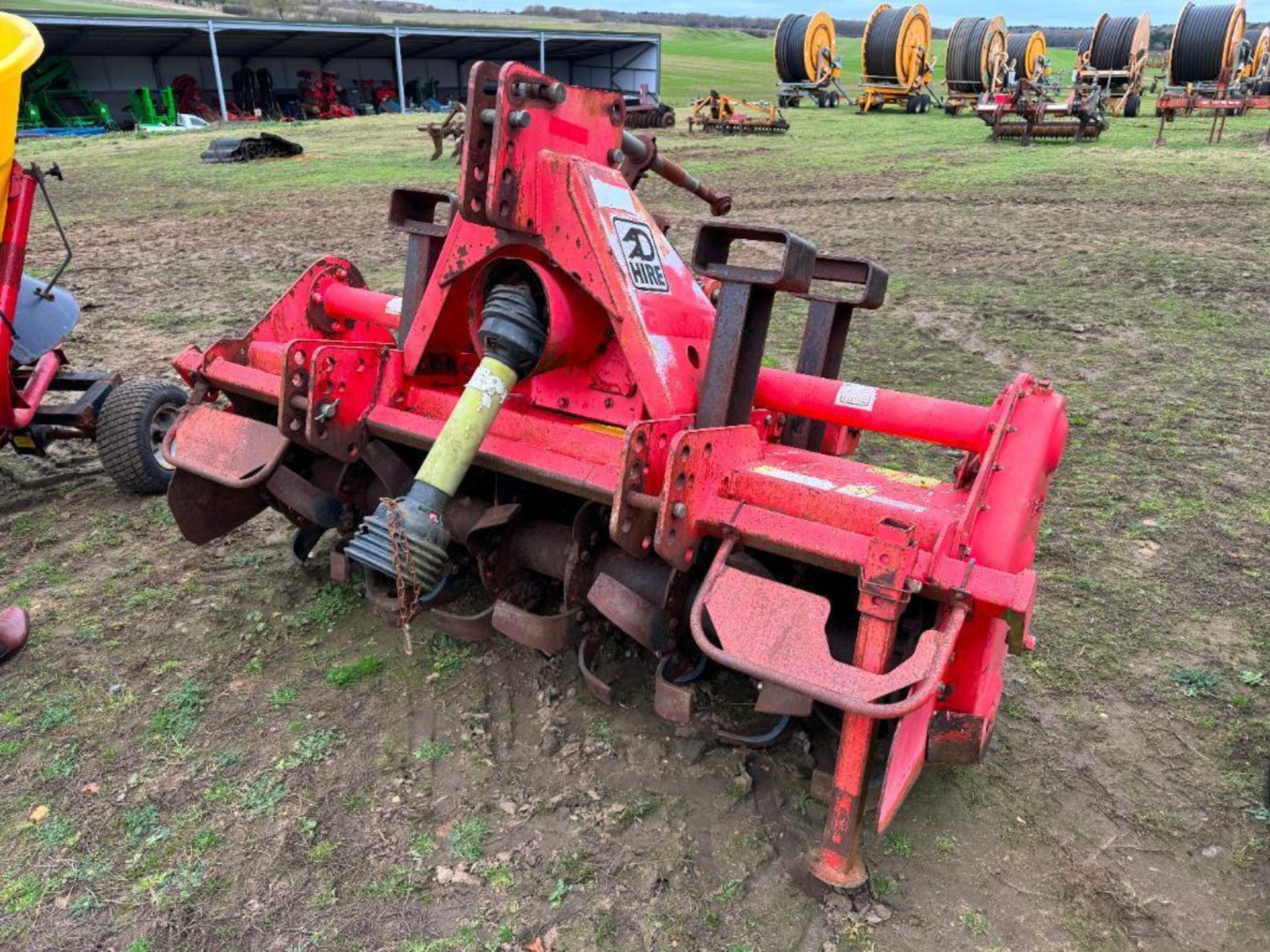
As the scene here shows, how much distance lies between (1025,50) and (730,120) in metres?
13.1

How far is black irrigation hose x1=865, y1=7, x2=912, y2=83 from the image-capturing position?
2508 cm

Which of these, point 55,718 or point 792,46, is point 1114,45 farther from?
point 55,718

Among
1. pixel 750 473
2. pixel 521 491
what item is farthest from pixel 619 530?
pixel 521 491

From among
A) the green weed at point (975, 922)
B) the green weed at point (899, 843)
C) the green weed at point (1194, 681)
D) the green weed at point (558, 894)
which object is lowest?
the green weed at point (558, 894)

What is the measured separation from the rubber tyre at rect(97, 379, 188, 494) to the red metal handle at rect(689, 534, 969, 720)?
304 cm

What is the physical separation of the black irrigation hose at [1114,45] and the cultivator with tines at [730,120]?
1035 centimetres

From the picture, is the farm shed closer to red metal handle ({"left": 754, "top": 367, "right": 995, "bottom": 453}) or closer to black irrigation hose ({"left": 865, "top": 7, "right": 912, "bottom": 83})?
black irrigation hose ({"left": 865, "top": 7, "right": 912, "bottom": 83})

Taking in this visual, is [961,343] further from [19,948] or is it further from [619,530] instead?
[19,948]

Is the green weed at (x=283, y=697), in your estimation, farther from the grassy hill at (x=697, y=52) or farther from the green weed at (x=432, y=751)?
the grassy hill at (x=697, y=52)

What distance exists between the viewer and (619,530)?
7.20 ft

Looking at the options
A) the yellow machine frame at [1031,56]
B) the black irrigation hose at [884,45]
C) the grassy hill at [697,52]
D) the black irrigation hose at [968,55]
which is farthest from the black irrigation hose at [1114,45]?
the grassy hill at [697,52]

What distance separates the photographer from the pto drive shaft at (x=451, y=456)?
2.21 m

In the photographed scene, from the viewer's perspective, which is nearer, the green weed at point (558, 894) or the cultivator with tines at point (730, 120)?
the green weed at point (558, 894)

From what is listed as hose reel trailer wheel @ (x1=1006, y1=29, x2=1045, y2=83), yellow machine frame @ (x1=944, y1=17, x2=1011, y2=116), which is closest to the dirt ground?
yellow machine frame @ (x1=944, y1=17, x2=1011, y2=116)
